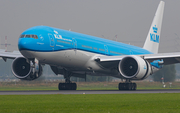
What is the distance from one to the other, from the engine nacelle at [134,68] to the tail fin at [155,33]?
14.0 meters

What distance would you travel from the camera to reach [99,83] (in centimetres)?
4662

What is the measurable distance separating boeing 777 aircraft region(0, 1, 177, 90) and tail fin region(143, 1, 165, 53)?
8305mm

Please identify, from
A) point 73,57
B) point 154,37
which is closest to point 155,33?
point 154,37

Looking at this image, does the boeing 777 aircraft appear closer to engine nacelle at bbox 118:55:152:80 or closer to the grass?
engine nacelle at bbox 118:55:152:80

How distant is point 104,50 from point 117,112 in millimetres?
22367

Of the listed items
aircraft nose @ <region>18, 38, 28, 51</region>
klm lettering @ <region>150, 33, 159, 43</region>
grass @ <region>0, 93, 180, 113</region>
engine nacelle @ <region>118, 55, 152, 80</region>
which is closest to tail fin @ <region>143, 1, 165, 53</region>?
klm lettering @ <region>150, 33, 159, 43</region>

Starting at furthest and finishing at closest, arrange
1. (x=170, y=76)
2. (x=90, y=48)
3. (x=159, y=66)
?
(x=170, y=76)
(x=159, y=66)
(x=90, y=48)

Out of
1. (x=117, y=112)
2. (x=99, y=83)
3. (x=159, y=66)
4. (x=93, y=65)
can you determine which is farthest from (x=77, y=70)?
(x=117, y=112)

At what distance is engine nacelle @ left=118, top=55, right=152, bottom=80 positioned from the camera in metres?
29.1

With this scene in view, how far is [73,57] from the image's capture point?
96.9 feet

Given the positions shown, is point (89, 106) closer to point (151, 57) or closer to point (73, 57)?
point (73, 57)

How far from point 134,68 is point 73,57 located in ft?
18.4

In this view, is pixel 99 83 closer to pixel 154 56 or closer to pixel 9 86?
pixel 9 86

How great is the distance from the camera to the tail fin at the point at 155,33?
44.2 metres
